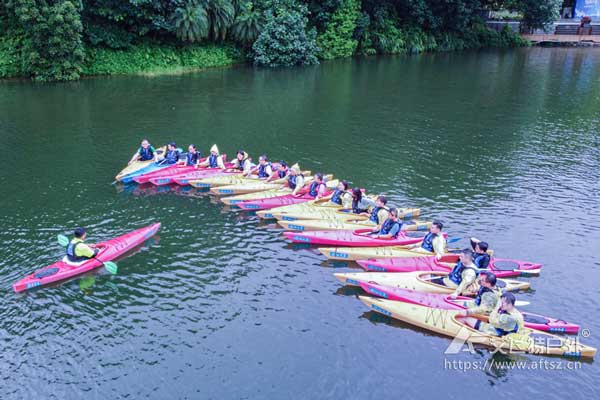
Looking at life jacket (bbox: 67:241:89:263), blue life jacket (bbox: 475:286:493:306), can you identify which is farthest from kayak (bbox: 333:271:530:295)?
life jacket (bbox: 67:241:89:263)

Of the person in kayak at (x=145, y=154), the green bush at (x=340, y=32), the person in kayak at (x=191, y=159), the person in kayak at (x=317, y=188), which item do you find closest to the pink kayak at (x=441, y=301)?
the person in kayak at (x=317, y=188)

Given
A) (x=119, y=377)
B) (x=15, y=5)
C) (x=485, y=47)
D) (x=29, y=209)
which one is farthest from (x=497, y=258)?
(x=485, y=47)

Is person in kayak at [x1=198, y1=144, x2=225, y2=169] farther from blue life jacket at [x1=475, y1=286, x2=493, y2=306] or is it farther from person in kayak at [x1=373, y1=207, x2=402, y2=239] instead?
blue life jacket at [x1=475, y1=286, x2=493, y2=306]

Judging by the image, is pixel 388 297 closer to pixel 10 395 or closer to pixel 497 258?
pixel 497 258

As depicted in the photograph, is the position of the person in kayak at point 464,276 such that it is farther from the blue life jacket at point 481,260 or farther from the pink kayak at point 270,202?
the pink kayak at point 270,202

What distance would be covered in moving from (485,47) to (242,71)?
38106mm

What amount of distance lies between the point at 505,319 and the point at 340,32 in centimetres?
4930

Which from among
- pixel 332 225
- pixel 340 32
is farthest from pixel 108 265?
pixel 340 32

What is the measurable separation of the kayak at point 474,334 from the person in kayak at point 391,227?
3.62m

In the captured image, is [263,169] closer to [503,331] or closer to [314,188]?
[314,188]

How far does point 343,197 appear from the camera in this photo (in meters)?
19.8

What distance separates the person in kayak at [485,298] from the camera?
13.2m

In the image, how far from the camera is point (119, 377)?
12.3 meters

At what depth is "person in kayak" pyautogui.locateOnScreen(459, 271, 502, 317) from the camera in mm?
13242
